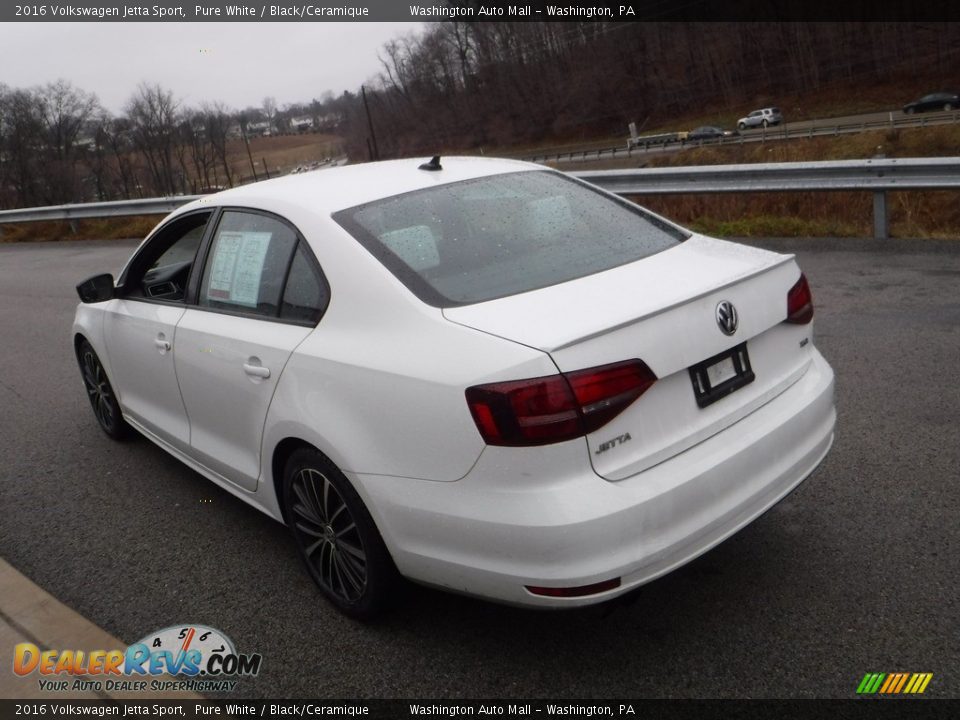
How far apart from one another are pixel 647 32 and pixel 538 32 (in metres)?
11.1

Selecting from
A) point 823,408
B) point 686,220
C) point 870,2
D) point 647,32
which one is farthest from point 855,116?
point 823,408

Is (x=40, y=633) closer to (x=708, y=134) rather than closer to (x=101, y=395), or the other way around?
(x=101, y=395)

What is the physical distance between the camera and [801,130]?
173 feet

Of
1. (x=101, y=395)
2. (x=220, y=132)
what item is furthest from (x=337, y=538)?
(x=220, y=132)

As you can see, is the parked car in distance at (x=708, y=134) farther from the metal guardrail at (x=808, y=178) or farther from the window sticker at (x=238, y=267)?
the window sticker at (x=238, y=267)

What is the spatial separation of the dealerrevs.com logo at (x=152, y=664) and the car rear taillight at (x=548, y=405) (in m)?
1.36

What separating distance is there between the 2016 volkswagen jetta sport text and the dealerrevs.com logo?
1.48 ft

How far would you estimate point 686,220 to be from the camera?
40.8 ft

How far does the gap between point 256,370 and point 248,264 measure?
22.3 inches

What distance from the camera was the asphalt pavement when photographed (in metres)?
2.87

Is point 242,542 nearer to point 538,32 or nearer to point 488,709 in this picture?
point 488,709

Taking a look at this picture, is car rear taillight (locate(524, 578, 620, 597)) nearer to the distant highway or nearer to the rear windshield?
the rear windshield

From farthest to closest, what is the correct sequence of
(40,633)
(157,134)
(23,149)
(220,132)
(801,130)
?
(801,130)
(23,149)
(157,134)
(220,132)
(40,633)

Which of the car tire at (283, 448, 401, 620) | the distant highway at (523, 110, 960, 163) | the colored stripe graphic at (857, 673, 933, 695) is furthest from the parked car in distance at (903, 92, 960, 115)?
the car tire at (283, 448, 401, 620)
